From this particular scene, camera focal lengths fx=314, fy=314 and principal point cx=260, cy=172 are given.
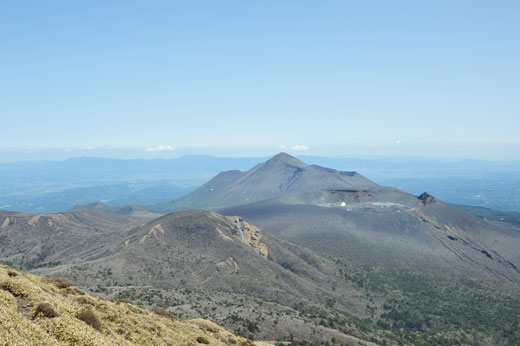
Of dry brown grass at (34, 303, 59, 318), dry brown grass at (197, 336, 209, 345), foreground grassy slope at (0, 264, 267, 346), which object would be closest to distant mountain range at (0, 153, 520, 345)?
dry brown grass at (197, 336, 209, 345)

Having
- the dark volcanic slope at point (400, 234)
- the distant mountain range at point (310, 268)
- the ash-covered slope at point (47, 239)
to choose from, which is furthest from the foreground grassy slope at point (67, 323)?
the dark volcanic slope at point (400, 234)

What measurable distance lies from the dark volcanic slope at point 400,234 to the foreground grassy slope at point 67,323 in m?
107

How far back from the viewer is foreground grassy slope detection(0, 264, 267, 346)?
15.4 metres

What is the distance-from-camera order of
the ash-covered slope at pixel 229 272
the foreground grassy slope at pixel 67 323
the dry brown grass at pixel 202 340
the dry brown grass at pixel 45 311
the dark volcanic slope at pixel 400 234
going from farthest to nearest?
the dark volcanic slope at pixel 400 234 < the ash-covered slope at pixel 229 272 < the dry brown grass at pixel 202 340 < the dry brown grass at pixel 45 311 < the foreground grassy slope at pixel 67 323

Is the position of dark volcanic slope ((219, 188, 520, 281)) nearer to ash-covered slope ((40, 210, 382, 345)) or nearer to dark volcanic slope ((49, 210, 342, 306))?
ash-covered slope ((40, 210, 382, 345))

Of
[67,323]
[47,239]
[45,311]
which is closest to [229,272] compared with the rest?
[45,311]

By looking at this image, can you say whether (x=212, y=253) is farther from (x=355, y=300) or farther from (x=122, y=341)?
(x=122, y=341)

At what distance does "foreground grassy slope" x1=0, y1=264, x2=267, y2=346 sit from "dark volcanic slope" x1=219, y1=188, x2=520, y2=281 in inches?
4224

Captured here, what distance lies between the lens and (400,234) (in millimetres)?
145625

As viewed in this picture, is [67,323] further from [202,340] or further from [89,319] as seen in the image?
[202,340]

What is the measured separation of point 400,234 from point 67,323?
15007cm

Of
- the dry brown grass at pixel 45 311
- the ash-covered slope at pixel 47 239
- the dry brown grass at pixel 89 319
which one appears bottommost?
the ash-covered slope at pixel 47 239

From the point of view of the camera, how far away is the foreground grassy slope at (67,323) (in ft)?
50.6

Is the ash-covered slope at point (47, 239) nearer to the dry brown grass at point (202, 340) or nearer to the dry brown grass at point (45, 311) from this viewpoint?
the dry brown grass at point (202, 340)
